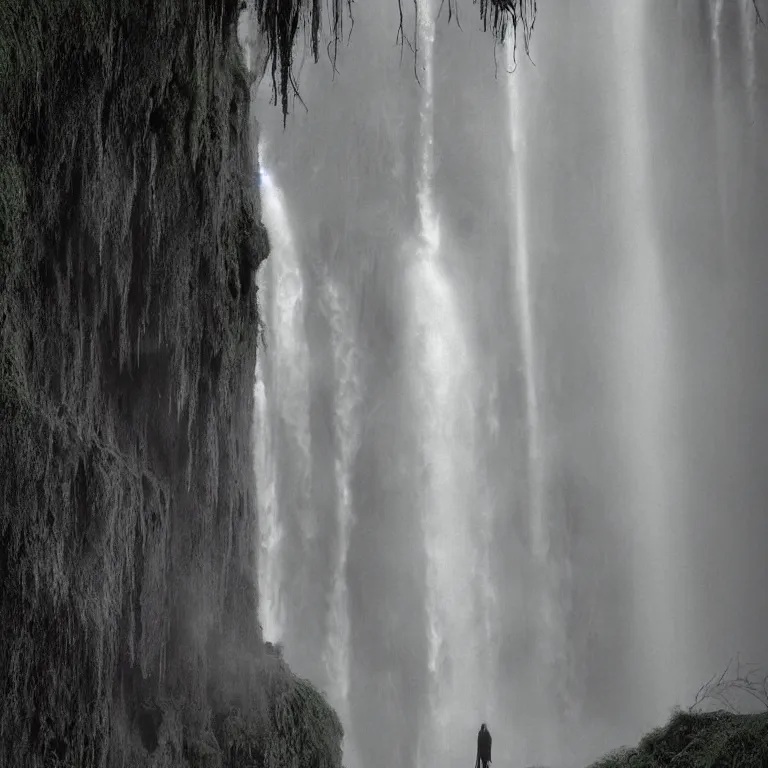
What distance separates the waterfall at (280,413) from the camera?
2691cm

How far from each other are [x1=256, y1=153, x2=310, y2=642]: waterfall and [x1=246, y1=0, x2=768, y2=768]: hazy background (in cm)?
7

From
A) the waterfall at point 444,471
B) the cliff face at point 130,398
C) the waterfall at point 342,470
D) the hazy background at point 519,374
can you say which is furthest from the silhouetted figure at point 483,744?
the waterfall at point 444,471

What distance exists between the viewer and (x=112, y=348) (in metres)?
4.46

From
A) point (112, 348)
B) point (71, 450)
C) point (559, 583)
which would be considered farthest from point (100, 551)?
point (559, 583)

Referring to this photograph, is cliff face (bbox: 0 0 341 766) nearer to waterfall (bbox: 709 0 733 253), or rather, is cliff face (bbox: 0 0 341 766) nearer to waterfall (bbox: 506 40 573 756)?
waterfall (bbox: 506 40 573 756)

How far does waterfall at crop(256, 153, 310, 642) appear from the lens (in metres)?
26.9

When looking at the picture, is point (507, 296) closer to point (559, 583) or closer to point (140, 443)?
point (559, 583)

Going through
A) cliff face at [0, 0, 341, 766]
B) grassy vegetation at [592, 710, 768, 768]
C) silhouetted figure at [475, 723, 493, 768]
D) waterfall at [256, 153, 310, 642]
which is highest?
waterfall at [256, 153, 310, 642]

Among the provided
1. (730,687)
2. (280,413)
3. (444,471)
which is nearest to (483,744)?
(730,687)

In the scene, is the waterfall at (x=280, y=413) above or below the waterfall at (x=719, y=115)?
below

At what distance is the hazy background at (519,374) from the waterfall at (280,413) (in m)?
0.07

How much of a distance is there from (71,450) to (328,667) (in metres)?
24.1

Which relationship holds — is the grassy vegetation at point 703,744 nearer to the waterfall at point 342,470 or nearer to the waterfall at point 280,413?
the waterfall at point 280,413

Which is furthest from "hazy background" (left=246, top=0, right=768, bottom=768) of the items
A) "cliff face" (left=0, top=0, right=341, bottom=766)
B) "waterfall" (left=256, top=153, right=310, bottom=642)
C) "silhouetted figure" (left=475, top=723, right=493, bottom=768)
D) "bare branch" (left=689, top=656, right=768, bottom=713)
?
"bare branch" (left=689, top=656, right=768, bottom=713)
